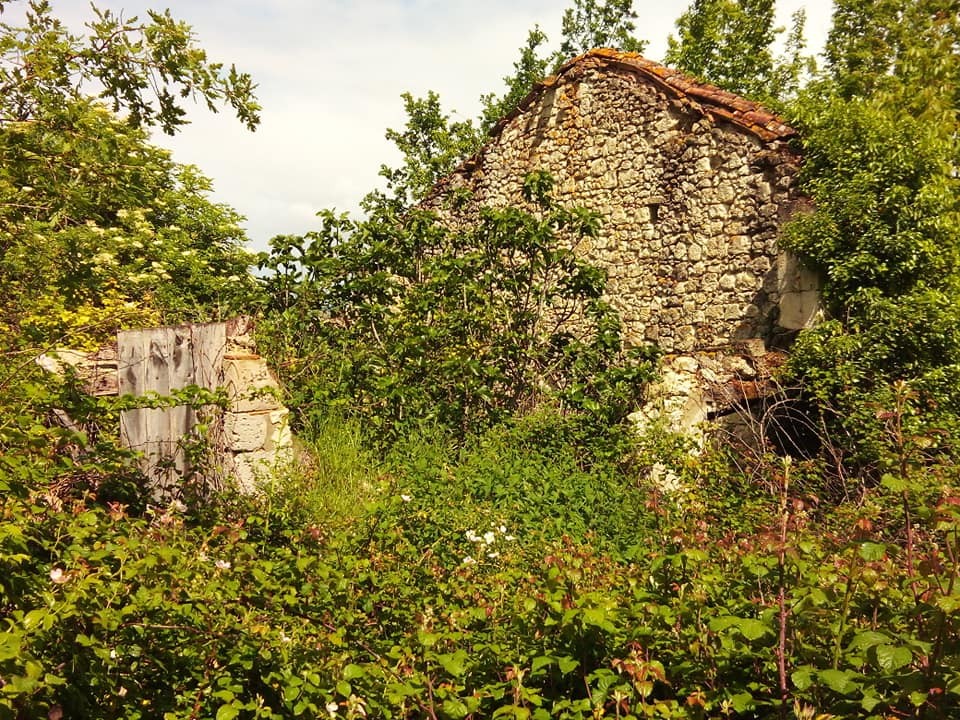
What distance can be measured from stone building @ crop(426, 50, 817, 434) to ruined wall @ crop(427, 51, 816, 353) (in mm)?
15

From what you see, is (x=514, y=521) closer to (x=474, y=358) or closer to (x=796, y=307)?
(x=474, y=358)

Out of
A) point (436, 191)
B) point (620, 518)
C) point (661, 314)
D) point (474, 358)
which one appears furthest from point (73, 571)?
point (436, 191)

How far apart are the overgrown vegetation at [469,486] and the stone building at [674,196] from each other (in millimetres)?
507

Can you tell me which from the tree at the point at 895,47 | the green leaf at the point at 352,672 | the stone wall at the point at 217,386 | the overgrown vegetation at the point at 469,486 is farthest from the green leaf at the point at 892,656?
the tree at the point at 895,47

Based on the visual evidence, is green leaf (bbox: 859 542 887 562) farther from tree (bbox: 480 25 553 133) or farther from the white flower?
tree (bbox: 480 25 553 133)

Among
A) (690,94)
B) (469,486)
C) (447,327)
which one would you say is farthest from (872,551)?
(690,94)

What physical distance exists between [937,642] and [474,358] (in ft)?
19.7

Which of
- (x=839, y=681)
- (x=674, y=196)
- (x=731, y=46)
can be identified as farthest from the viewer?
(x=731, y=46)

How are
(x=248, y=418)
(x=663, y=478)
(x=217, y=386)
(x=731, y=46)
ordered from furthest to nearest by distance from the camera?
(x=731, y=46), (x=663, y=478), (x=248, y=418), (x=217, y=386)

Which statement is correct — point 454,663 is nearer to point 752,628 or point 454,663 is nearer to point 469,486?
point 752,628

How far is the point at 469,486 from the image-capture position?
5508 mm

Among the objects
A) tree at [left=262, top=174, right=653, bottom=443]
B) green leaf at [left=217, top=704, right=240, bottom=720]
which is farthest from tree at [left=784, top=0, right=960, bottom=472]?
green leaf at [left=217, top=704, right=240, bottom=720]

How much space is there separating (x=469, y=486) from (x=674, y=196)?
5175mm

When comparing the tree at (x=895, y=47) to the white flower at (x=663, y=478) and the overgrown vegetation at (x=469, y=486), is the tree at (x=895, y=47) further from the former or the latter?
the white flower at (x=663, y=478)
